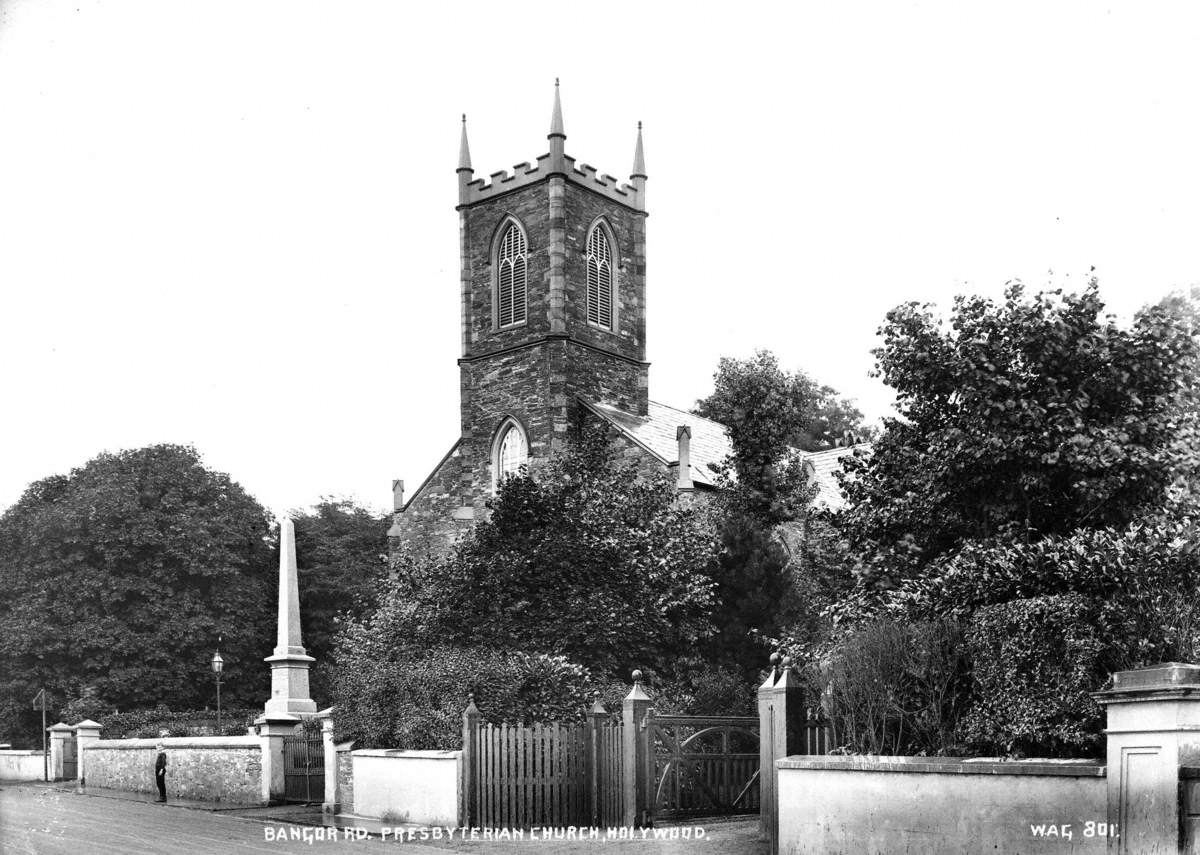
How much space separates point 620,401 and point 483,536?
14.1m

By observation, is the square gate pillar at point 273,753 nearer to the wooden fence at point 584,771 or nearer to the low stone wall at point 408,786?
the low stone wall at point 408,786

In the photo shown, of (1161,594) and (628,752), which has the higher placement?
(1161,594)

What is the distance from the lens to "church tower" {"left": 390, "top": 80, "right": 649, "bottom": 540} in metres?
36.2

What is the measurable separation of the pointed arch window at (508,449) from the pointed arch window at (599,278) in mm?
3831

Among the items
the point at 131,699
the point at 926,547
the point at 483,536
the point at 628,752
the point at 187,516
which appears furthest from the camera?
the point at 187,516

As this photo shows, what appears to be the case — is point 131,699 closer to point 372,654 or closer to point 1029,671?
point 372,654

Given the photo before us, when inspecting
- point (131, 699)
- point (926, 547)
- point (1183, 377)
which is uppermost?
point (1183, 377)

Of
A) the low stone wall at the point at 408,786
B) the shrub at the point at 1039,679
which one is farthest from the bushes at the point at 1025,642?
the low stone wall at the point at 408,786

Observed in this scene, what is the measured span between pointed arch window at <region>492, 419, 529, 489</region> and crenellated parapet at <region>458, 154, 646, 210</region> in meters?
6.81

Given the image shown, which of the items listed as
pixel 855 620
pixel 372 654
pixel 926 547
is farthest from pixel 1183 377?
pixel 372 654

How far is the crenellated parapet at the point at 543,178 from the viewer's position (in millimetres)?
37062

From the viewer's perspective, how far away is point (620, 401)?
3791cm

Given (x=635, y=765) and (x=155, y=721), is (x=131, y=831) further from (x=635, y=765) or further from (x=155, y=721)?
(x=155, y=721)

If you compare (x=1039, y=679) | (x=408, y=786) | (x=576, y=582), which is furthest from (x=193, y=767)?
(x=1039, y=679)
